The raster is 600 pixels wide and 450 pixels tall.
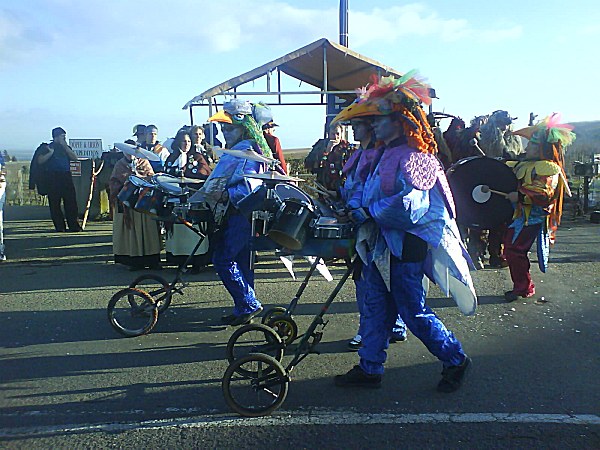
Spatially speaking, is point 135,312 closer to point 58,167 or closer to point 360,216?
point 360,216

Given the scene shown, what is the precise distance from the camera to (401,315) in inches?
162

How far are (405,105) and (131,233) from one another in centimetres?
506

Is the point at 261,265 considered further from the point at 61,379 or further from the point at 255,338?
the point at 61,379

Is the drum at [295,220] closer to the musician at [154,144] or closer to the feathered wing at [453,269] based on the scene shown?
the feathered wing at [453,269]

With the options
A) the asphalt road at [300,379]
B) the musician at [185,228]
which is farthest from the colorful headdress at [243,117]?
the musician at [185,228]

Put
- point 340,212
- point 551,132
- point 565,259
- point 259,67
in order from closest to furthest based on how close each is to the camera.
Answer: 1. point 340,212
2. point 551,132
3. point 565,259
4. point 259,67

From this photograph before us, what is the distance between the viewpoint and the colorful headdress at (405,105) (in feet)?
12.9

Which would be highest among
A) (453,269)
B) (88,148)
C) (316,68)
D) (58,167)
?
(316,68)

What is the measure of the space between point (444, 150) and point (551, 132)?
2337 mm

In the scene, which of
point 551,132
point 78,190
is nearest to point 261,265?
point 551,132

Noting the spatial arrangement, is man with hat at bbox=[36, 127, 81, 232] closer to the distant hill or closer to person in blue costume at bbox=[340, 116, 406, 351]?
person in blue costume at bbox=[340, 116, 406, 351]

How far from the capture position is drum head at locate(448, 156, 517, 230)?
242 inches

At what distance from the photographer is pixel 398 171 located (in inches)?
151

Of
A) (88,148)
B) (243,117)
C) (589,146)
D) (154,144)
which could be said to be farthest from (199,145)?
(589,146)
